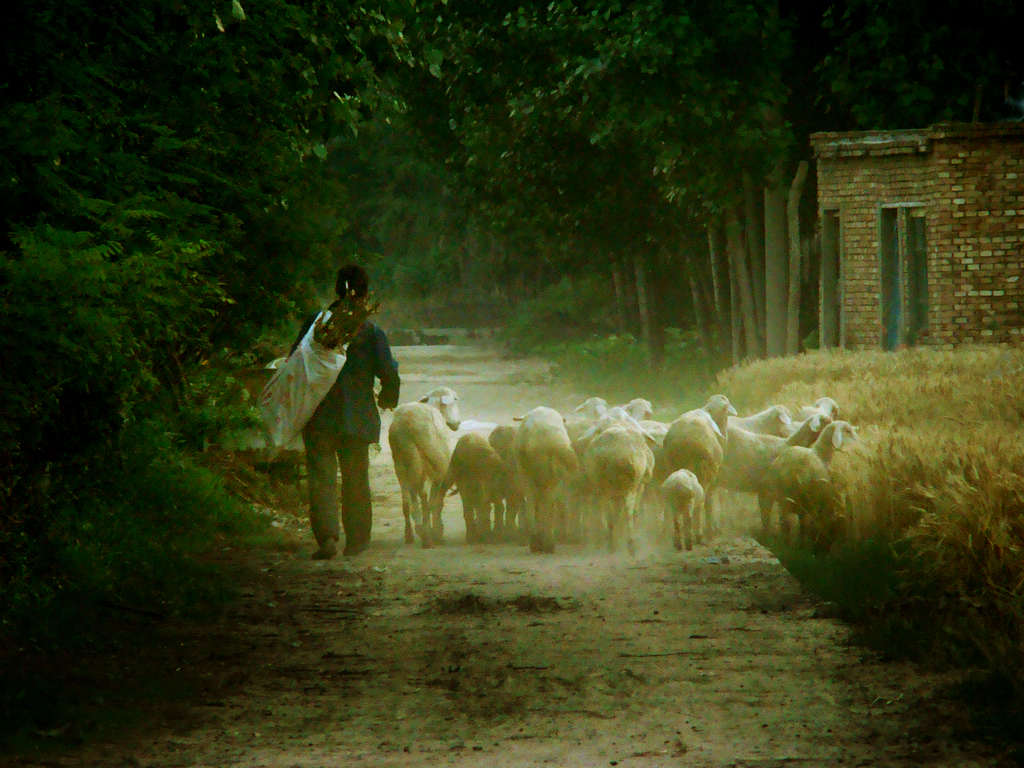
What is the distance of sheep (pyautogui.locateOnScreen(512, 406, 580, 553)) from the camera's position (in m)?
11.6

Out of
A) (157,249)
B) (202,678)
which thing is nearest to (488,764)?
(202,678)

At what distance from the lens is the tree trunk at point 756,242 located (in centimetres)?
2528

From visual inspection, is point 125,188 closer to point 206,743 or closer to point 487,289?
point 206,743

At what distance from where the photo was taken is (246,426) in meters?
12.5

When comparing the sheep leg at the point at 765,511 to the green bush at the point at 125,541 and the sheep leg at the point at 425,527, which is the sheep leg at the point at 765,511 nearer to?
the sheep leg at the point at 425,527

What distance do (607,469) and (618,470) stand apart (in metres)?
0.08

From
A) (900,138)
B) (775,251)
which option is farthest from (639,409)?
(775,251)

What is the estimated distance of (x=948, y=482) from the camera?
9016 mm

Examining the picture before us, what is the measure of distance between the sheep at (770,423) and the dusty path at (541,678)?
249cm

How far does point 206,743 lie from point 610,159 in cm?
2180

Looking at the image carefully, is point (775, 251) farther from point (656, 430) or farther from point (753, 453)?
point (753, 453)

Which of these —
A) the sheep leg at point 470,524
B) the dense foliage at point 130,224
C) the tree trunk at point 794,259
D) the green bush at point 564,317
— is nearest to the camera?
the dense foliage at point 130,224

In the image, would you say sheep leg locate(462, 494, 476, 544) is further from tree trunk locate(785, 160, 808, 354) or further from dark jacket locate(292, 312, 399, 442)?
tree trunk locate(785, 160, 808, 354)

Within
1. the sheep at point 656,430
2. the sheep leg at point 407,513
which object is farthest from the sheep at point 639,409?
the sheep leg at point 407,513
